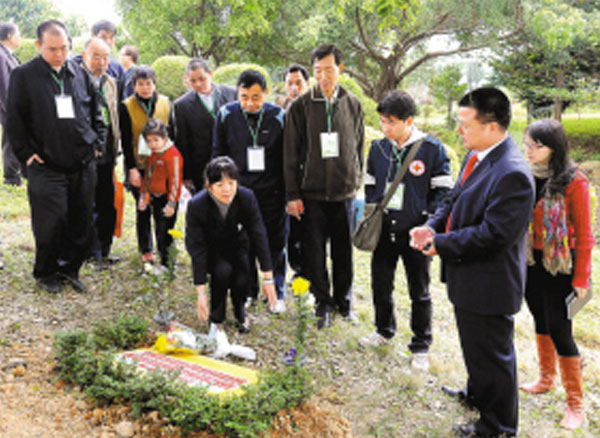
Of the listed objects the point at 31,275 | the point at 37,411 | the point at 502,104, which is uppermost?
the point at 502,104

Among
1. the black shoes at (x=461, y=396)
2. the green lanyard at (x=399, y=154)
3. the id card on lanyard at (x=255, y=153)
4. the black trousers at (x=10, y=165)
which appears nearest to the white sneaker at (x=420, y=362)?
the black shoes at (x=461, y=396)

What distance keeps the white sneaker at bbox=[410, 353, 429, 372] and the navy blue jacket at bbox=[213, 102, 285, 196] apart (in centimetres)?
162

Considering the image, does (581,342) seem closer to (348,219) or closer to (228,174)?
(348,219)

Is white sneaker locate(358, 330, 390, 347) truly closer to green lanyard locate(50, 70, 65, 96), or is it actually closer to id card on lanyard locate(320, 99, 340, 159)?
id card on lanyard locate(320, 99, 340, 159)

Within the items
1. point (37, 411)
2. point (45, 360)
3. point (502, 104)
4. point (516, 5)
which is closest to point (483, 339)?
point (502, 104)

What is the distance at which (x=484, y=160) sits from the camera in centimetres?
266

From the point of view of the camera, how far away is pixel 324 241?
4242 mm

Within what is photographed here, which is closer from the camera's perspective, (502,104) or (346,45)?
(502,104)

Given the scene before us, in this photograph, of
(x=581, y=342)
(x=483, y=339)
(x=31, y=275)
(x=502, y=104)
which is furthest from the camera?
(x=581, y=342)

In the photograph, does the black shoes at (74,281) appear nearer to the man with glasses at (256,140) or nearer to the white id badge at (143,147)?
the white id badge at (143,147)

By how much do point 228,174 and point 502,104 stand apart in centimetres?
175

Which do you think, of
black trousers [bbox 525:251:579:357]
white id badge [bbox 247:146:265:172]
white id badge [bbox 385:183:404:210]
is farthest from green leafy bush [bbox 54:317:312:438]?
white id badge [bbox 247:146:265:172]

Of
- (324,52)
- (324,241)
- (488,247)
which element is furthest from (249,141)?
(488,247)

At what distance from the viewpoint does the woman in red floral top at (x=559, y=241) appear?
311cm
